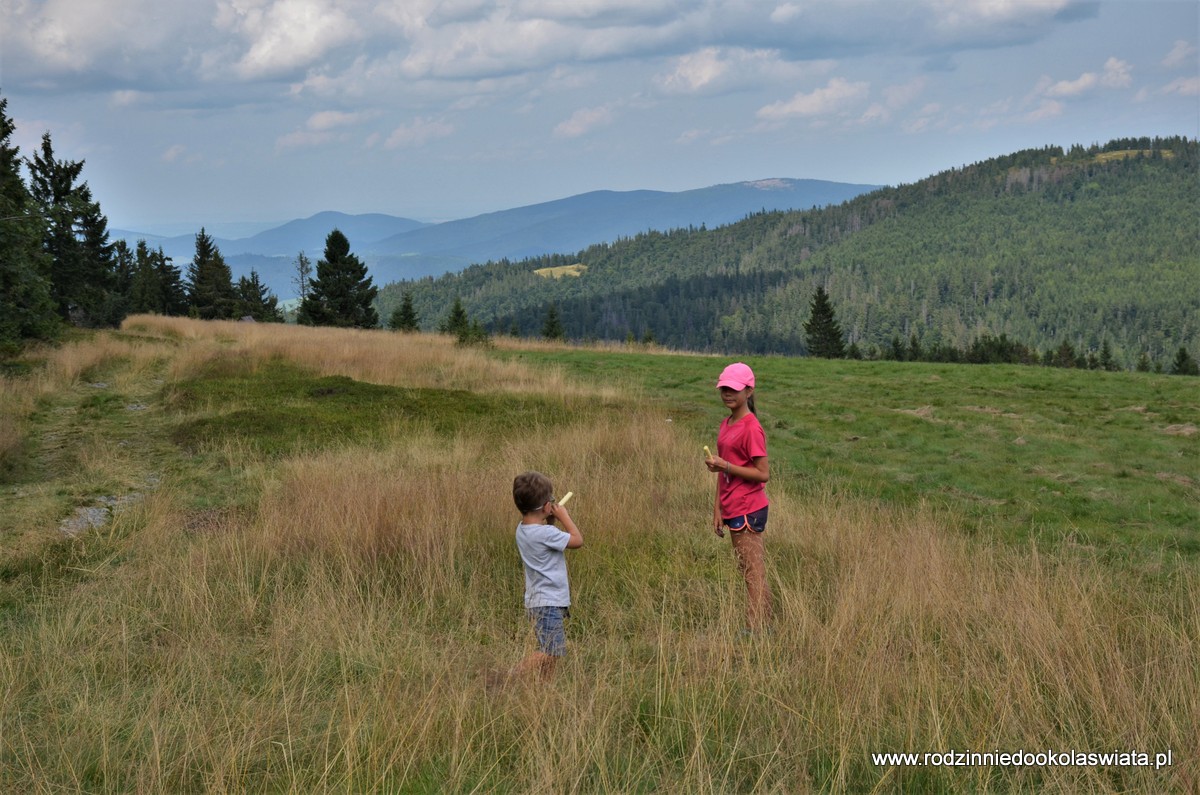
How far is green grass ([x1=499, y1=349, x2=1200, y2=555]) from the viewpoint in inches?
348

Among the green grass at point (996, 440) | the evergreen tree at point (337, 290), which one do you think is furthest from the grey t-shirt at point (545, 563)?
the evergreen tree at point (337, 290)

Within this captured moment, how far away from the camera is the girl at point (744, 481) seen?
5.00m

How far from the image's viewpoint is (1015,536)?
775 cm

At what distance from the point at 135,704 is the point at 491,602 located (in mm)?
2184

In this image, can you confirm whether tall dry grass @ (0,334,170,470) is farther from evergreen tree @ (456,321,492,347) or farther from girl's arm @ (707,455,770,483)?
evergreen tree @ (456,321,492,347)

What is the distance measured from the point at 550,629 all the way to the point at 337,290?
164ft

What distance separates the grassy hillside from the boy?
0.19 meters

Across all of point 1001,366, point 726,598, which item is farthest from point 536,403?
point 1001,366

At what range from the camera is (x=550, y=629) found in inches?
179

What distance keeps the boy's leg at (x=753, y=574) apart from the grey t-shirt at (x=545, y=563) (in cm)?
123

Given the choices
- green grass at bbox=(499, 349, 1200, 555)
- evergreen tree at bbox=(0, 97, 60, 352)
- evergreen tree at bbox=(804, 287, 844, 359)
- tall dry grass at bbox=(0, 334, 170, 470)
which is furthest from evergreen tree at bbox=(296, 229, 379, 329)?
evergreen tree at bbox=(804, 287, 844, 359)

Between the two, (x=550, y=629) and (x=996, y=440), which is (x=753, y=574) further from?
(x=996, y=440)

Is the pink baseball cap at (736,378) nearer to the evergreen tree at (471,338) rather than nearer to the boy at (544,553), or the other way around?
the boy at (544,553)

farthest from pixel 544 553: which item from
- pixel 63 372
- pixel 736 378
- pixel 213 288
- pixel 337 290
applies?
pixel 213 288
